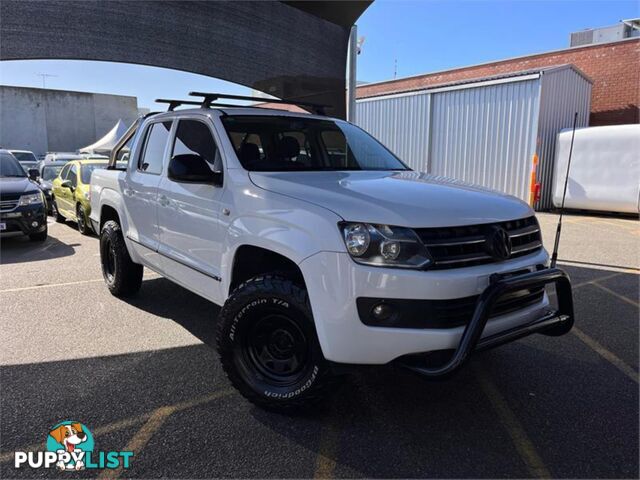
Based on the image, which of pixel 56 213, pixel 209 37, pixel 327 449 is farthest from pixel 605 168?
pixel 56 213

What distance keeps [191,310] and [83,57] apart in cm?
388

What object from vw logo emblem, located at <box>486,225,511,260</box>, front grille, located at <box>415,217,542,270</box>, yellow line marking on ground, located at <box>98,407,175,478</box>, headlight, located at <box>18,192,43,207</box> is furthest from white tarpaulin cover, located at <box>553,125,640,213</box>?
headlight, located at <box>18,192,43,207</box>

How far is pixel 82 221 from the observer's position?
403 inches

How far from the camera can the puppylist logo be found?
8.57 feet

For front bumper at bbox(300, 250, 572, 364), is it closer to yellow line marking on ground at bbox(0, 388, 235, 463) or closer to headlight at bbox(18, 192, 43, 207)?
yellow line marking on ground at bbox(0, 388, 235, 463)

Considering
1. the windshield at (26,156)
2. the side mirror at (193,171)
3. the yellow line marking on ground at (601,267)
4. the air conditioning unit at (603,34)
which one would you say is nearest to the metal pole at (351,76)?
the yellow line marking on ground at (601,267)

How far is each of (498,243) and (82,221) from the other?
9548mm

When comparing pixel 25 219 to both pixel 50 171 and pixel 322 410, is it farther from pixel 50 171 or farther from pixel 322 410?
pixel 322 410

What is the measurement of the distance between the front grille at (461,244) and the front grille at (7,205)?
845 cm

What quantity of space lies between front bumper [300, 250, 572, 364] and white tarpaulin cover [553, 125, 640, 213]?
35.8 ft

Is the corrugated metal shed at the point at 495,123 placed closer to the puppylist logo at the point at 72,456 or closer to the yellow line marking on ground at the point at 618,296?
the yellow line marking on ground at the point at 618,296

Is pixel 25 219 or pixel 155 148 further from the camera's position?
pixel 25 219

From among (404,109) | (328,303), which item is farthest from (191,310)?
(404,109)

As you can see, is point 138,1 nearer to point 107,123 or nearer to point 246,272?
point 246,272
